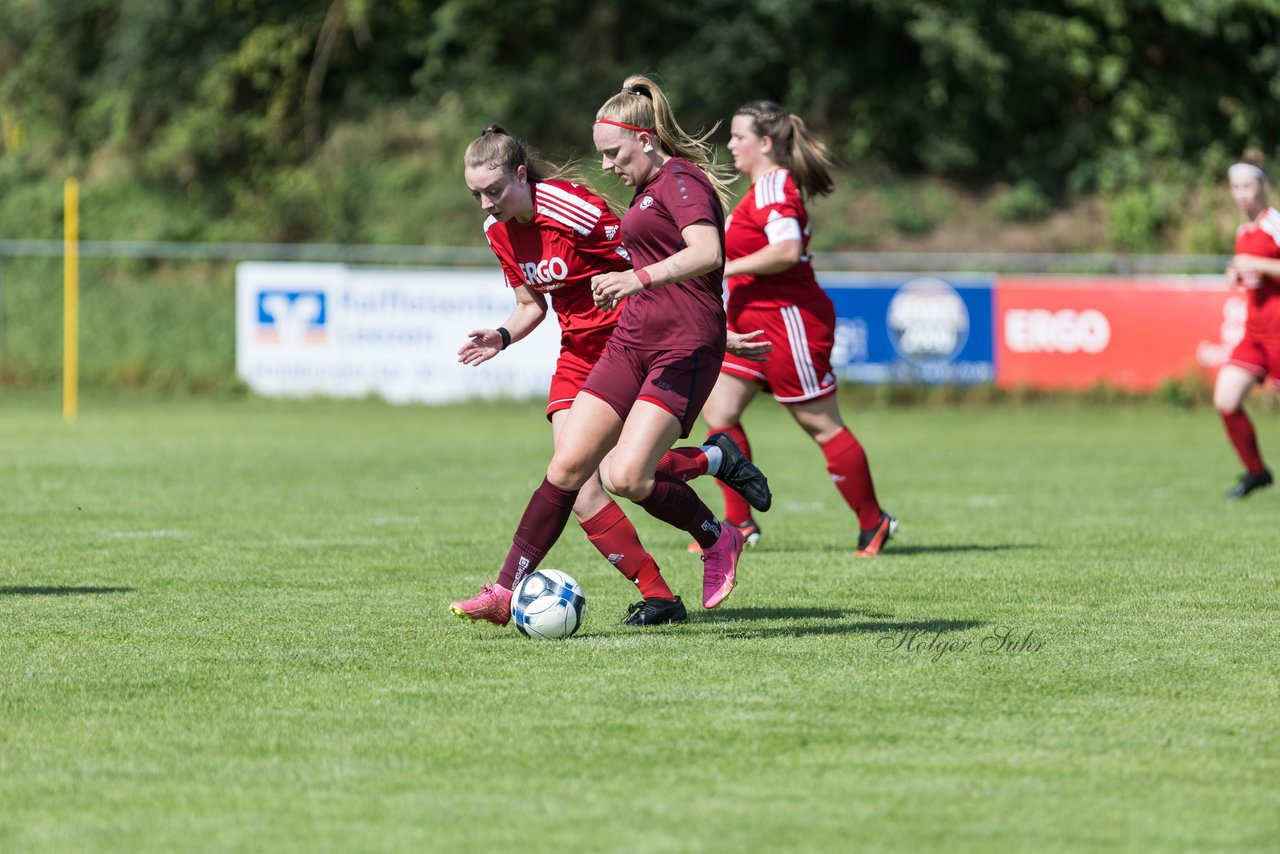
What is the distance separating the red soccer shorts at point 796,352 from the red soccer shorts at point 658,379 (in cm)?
261

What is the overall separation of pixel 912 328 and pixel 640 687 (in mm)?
15802

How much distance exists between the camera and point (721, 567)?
21.7 feet

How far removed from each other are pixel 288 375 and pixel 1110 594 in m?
15.4

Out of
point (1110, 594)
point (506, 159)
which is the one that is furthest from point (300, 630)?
point (1110, 594)

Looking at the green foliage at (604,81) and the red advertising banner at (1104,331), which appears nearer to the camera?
the red advertising banner at (1104,331)

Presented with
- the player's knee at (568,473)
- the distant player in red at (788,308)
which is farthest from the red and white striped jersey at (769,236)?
the player's knee at (568,473)

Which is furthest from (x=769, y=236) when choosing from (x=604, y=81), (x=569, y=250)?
(x=604, y=81)

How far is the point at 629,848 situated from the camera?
373 centimetres

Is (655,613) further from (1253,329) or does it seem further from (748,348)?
(1253,329)

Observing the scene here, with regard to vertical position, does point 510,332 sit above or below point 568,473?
above

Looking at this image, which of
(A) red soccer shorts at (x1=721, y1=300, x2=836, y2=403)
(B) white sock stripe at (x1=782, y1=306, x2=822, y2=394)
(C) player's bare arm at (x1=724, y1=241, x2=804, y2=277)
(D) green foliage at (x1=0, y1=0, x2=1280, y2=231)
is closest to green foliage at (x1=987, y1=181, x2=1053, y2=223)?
(D) green foliage at (x1=0, y1=0, x2=1280, y2=231)

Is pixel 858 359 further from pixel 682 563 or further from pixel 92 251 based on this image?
pixel 682 563

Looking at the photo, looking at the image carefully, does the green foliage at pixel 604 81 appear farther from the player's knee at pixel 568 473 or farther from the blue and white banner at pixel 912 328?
the player's knee at pixel 568 473

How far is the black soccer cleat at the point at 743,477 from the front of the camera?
675 centimetres
